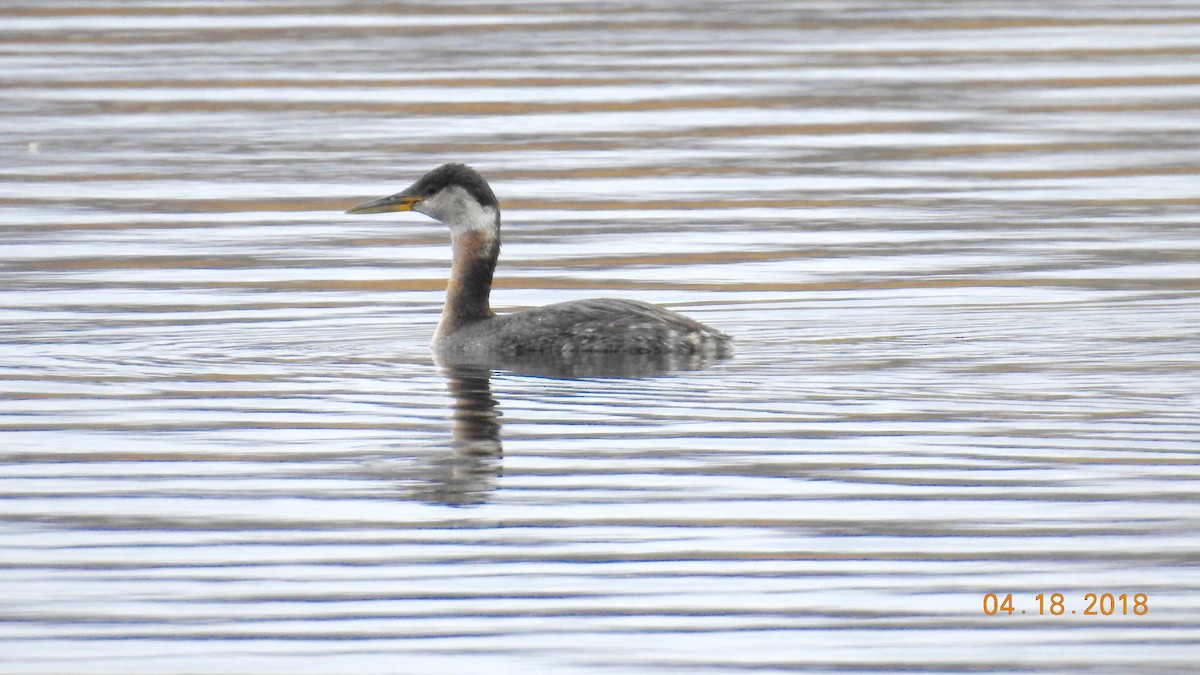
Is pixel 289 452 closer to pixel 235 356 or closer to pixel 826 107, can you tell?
pixel 235 356

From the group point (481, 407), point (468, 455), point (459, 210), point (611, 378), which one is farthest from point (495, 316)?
point (468, 455)

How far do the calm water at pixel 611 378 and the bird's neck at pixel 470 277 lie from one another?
0.93 feet

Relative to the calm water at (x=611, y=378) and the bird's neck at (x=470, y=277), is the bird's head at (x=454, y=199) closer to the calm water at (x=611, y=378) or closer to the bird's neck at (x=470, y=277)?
the bird's neck at (x=470, y=277)

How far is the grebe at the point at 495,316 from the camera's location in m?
12.2

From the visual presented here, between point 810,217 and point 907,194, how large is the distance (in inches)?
43.1

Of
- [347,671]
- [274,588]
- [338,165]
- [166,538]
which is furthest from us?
[338,165]

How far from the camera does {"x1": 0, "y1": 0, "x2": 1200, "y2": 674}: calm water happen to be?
7.63 meters

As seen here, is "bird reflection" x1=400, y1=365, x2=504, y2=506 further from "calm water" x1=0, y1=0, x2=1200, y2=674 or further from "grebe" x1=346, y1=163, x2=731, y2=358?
"grebe" x1=346, y1=163, x2=731, y2=358

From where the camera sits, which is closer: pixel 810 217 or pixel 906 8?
pixel 810 217

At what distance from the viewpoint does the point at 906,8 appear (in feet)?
89.2

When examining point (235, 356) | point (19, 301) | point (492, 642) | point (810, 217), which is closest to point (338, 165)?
point (810, 217)
